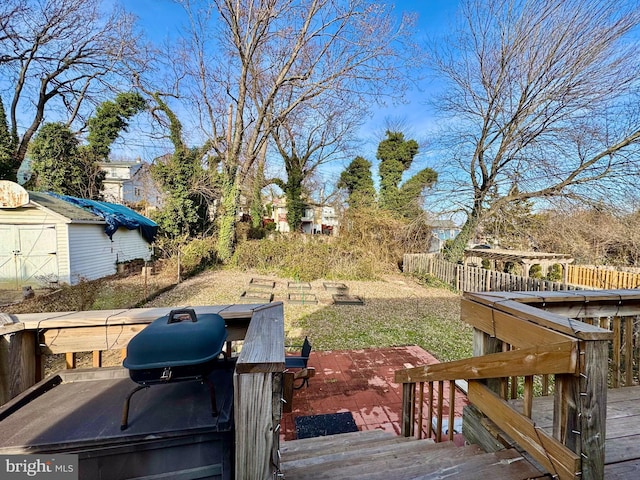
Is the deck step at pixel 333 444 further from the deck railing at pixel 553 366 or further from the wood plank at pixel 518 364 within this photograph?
the wood plank at pixel 518 364

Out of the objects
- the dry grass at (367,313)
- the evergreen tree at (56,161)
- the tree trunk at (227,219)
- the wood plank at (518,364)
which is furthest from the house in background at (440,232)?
the evergreen tree at (56,161)

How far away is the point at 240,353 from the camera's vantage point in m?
0.87

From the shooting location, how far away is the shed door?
24.6 feet

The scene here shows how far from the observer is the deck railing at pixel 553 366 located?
96cm

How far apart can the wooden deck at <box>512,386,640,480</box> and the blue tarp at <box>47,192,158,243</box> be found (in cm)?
1128

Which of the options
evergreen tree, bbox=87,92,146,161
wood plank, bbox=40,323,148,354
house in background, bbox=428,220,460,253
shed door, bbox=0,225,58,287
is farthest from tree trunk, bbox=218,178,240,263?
wood plank, bbox=40,323,148,354

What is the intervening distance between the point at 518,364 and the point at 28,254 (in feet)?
35.2

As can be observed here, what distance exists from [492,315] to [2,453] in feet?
6.58

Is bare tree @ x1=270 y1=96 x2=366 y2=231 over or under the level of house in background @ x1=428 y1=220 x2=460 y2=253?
over

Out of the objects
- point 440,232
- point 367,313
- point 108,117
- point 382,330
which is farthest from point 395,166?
point 108,117

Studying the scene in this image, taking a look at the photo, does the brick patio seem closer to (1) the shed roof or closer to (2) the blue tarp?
(1) the shed roof

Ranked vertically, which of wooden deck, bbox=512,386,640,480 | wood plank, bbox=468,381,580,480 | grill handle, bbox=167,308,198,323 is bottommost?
wooden deck, bbox=512,386,640,480

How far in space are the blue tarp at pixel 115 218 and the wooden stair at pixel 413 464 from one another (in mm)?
10364

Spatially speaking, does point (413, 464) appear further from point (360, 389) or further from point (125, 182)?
point (125, 182)
